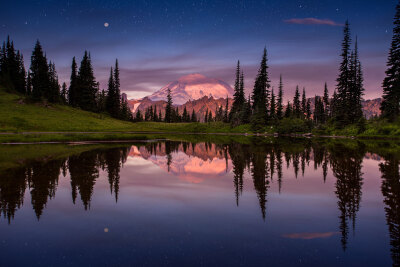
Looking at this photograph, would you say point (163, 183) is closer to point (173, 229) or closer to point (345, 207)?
point (173, 229)

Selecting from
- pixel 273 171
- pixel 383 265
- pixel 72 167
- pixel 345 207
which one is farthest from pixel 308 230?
pixel 72 167

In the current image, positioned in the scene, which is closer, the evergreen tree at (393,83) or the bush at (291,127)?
the evergreen tree at (393,83)

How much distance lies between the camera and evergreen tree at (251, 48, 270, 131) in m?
76.0

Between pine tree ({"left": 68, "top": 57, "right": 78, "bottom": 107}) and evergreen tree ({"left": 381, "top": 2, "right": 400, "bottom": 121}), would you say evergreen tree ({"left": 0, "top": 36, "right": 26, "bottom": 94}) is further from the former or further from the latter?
evergreen tree ({"left": 381, "top": 2, "right": 400, "bottom": 121})

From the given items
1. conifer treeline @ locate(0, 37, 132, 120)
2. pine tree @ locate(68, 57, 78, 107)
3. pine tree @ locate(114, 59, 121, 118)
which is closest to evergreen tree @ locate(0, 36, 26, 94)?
conifer treeline @ locate(0, 37, 132, 120)

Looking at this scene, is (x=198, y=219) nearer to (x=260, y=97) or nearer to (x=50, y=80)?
(x=260, y=97)

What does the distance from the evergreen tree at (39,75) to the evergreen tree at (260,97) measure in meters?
60.8

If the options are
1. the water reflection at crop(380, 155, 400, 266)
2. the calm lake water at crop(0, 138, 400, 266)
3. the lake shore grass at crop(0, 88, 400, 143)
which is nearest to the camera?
the calm lake water at crop(0, 138, 400, 266)

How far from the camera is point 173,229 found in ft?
23.3

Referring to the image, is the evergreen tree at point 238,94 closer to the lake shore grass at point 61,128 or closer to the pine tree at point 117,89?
the lake shore grass at point 61,128

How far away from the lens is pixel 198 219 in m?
7.87

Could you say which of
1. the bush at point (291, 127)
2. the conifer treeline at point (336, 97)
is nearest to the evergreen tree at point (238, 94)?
the conifer treeline at point (336, 97)

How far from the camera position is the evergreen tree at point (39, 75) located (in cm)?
7247

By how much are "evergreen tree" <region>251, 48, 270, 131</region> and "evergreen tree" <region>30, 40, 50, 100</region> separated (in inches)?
2394
